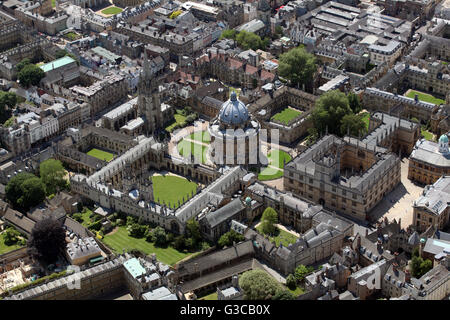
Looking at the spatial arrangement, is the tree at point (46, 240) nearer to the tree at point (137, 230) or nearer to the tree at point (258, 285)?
the tree at point (137, 230)

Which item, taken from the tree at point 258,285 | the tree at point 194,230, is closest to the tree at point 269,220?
the tree at point 194,230

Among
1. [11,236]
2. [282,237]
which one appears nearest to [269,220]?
[282,237]

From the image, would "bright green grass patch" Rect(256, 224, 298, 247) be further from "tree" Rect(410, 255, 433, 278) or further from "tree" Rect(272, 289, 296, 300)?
"tree" Rect(410, 255, 433, 278)

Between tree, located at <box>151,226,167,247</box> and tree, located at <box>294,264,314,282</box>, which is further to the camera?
tree, located at <box>151,226,167,247</box>


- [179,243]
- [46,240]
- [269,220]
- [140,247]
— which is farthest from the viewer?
[269,220]

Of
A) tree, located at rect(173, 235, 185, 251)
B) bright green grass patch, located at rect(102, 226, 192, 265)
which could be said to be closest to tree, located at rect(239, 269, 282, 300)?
bright green grass patch, located at rect(102, 226, 192, 265)

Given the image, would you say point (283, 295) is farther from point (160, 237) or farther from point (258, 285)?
point (160, 237)
